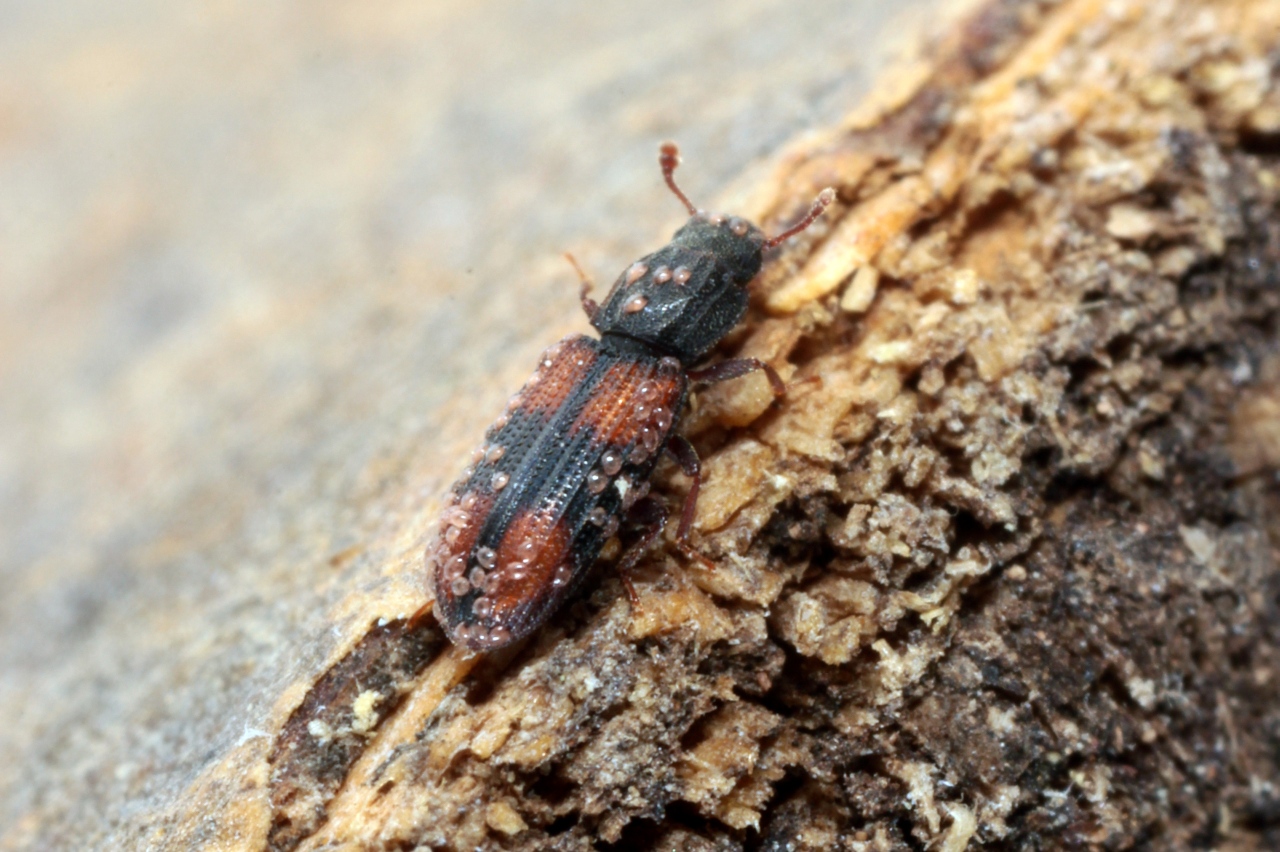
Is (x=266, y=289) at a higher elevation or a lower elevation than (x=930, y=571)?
higher

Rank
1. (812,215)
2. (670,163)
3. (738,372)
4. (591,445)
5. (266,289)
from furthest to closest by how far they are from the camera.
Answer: (266,289)
(670,163)
(812,215)
(738,372)
(591,445)

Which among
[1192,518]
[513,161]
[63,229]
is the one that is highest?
Result: [63,229]

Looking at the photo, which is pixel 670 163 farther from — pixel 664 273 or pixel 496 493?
pixel 496 493

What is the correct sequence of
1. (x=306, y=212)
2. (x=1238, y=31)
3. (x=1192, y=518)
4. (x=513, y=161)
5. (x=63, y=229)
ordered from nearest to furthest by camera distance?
1. (x=1192, y=518)
2. (x=1238, y=31)
3. (x=513, y=161)
4. (x=306, y=212)
5. (x=63, y=229)

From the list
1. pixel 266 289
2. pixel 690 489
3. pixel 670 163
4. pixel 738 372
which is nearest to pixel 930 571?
pixel 690 489

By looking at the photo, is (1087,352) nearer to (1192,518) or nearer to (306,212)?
(1192,518)

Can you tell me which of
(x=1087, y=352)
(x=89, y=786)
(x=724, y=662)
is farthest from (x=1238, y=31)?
(x=89, y=786)

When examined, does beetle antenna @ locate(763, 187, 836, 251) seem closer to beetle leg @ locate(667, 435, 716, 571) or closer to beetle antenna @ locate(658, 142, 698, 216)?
beetle antenna @ locate(658, 142, 698, 216)

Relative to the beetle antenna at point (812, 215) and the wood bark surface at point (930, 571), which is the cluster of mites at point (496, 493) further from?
the beetle antenna at point (812, 215)
